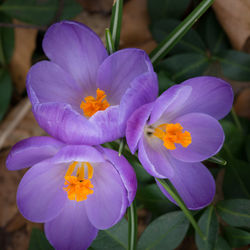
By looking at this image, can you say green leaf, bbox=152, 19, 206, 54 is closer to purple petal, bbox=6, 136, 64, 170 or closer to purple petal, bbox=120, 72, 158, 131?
purple petal, bbox=120, 72, 158, 131

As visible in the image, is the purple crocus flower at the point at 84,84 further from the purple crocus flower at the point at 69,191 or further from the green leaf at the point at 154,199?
the green leaf at the point at 154,199

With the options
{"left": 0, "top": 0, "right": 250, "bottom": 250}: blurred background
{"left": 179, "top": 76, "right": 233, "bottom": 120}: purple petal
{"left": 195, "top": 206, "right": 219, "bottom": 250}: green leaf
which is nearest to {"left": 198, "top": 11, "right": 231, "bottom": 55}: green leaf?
{"left": 0, "top": 0, "right": 250, "bottom": 250}: blurred background

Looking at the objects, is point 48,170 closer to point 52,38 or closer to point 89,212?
point 89,212

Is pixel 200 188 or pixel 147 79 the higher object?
pixel 147 79

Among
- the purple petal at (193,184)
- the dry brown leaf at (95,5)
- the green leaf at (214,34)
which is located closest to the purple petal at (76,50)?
the purple petal at (193,184)

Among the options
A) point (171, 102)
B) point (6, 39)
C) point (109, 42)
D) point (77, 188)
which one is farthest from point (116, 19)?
point (6, 39)

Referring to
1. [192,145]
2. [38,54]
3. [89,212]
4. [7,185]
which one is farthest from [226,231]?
[38,54]
